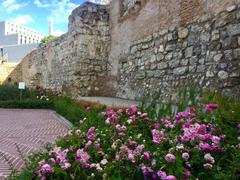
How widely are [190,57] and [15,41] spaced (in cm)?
4905

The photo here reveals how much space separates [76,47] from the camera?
13.5 metres

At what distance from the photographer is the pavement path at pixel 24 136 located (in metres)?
4.32

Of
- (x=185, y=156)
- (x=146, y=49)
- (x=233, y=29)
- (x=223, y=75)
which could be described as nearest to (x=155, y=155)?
(x=185, y=156)

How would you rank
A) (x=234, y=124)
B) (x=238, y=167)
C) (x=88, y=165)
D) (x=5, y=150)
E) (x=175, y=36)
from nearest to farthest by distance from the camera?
(x=238, y=167) → (x=88, y=165) → (x=234, y=124) → (x=5, y=150) → (x=175, y=36)

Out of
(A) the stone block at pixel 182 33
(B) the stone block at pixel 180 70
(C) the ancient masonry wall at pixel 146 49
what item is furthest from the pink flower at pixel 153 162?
(A) the stone block at pixel 182 33

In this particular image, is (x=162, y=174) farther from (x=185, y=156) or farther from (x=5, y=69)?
(x=5, y=69)

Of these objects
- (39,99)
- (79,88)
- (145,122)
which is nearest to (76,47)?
(79,88)

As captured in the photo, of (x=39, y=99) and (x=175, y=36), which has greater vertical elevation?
(x=175, y=36)

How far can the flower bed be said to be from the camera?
238 centimetres

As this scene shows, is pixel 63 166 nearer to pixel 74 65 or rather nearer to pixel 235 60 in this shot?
pixel 235 60

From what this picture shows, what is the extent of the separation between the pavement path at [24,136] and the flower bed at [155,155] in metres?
1.02

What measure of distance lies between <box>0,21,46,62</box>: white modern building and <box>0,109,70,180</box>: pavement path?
1400 inches

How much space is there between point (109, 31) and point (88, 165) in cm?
1133

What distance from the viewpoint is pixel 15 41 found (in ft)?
175
